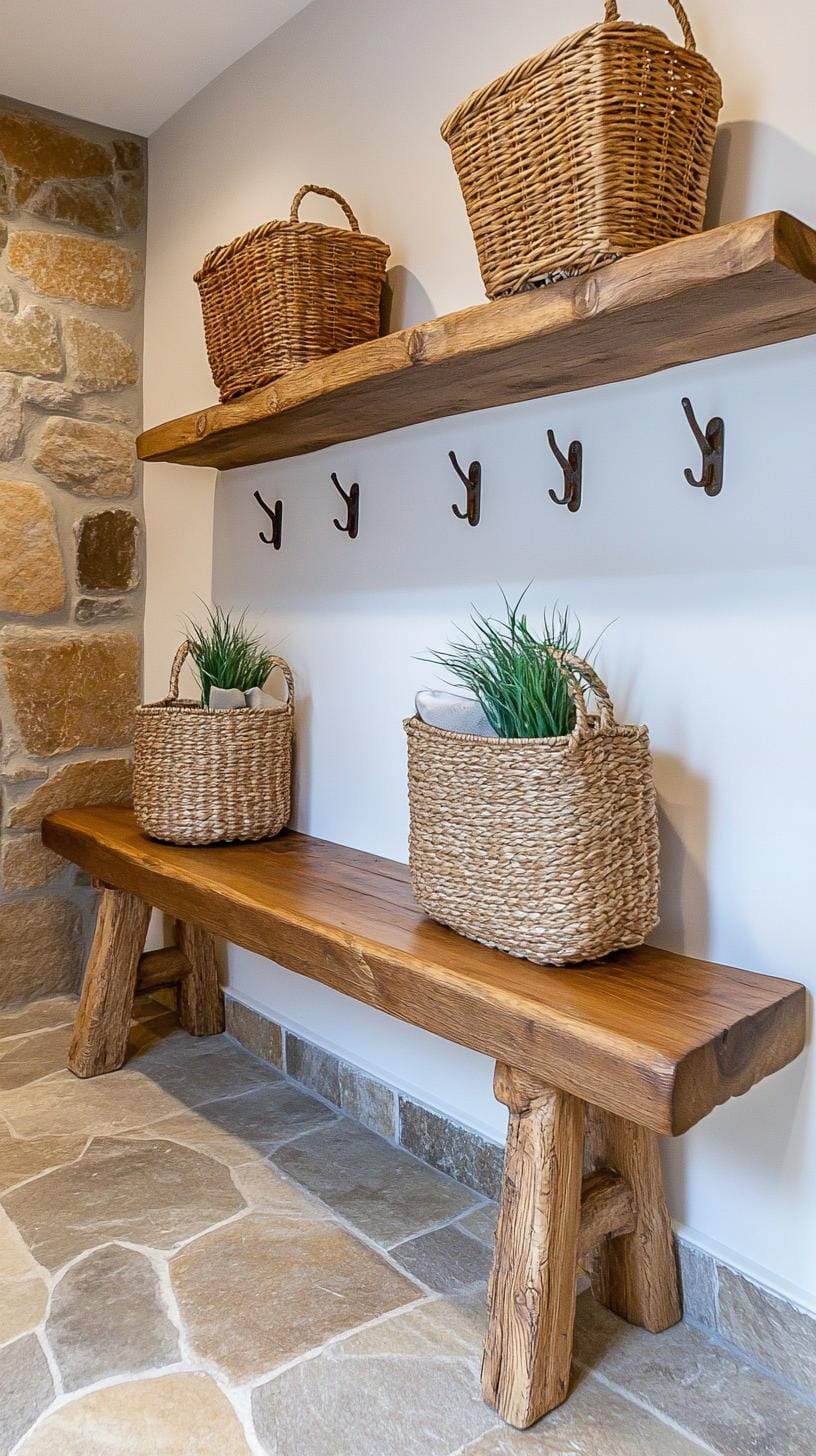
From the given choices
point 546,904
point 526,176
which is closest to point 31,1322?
point 546,904

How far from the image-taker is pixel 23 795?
251 cm

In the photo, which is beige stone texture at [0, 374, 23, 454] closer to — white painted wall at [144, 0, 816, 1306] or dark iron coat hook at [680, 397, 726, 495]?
white painted wall at [144, 0, 816, 1306]

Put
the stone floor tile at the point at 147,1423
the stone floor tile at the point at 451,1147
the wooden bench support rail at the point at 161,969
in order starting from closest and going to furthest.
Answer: the stone floor tile at the point at 147,1423, the stone floor tile at the point at 451,1147, the wooden bench support rail at the point at 161,969

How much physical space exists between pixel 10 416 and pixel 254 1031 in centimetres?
155

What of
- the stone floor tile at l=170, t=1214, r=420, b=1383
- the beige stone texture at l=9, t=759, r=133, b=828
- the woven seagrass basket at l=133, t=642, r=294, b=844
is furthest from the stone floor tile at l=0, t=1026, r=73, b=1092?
the stone floor tile at l=170, t=1214, r=420, b=1383

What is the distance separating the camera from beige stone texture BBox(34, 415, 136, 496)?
8.20 ft

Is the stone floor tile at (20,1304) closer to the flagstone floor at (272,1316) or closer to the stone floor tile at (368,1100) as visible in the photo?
the flagstone floor at (272,1316)

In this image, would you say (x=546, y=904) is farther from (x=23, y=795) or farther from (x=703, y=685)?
(x=23, y=795)

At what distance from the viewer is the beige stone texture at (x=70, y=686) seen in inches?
97.7

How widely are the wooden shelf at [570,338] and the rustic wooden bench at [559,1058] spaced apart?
0.80 meters

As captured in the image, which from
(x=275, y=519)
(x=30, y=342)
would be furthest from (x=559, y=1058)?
(x=30, y=342)

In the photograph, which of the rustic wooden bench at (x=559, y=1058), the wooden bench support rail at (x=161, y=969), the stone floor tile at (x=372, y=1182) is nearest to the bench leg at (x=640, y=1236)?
the rustic wooden bench at (x=559, y=1058)

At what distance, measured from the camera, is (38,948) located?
2.57 meters

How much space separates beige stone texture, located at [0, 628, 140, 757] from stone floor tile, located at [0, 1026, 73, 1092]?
68cm
